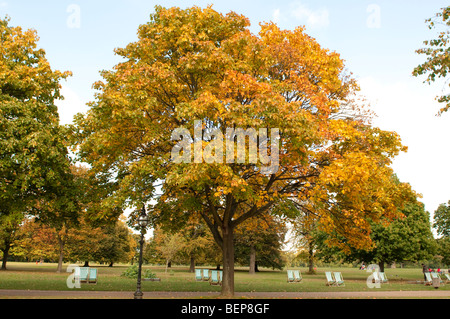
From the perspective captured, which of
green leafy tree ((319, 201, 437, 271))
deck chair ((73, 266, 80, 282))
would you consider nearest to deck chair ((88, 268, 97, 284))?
deck chair ((73, 266, 80, 282))

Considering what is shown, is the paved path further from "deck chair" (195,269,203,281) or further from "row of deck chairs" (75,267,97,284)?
"deck chair" (195,269,203,281)

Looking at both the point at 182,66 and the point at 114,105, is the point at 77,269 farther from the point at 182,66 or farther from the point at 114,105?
the point at 182,66

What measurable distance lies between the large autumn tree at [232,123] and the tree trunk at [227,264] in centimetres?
5

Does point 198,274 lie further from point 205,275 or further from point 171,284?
point 171,284

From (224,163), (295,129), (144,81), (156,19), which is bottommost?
(224,163)

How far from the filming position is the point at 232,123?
12125 mm

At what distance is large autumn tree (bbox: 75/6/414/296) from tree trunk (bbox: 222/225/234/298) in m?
0.05

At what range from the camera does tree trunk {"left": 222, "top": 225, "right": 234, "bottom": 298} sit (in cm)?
1480

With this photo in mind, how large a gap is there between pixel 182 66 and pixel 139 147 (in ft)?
13.8

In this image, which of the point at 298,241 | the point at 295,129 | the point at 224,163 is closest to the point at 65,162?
the point at 224,163

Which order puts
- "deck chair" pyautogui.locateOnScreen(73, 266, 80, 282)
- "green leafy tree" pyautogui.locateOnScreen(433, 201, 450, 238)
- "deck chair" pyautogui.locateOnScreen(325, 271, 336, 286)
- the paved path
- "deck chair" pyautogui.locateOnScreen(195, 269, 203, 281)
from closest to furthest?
the paved path
"deck chair" pyautogui.locateOnScreen(73, 266, 80, 282)
"deck chair" pyautogui.locateOnScreen(325, 271, 336, 286)
"deck chair" pyautogui.locateOnScreen(195, 269, 203, 281)
"green leafy tree" pyautogui.locateOnScreen(433, 201, 450, 238)

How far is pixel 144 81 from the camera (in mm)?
13367

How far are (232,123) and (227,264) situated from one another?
6806 mm

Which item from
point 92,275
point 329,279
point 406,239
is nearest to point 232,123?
point 92,275
